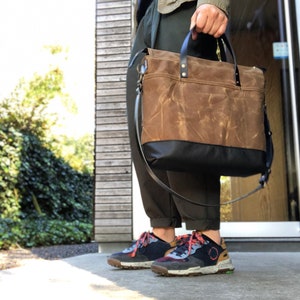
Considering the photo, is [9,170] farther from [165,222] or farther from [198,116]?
[198,116]

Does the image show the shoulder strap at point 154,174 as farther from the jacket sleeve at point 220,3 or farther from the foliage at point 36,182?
the foliage at point 36,182

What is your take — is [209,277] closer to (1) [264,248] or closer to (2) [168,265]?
(2) [168,265]

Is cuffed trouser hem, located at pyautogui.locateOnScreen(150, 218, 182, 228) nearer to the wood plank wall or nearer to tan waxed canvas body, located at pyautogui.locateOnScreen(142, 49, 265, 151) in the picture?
tan waxed canvas body, located at pyautogui.locateOnScreen(142, 49, 265, 151)

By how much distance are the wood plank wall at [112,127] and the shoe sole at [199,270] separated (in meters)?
1.09

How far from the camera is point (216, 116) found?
1.22 m

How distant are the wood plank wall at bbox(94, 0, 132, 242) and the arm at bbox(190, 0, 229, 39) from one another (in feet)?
4.20

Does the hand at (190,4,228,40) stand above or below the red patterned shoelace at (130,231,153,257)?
above

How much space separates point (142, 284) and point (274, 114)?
2.00 meters

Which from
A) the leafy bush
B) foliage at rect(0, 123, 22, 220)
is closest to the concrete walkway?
the leafy bush

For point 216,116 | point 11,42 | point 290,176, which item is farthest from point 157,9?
point 11,42

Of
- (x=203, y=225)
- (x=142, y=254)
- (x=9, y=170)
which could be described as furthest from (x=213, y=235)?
(x=9, y=170)

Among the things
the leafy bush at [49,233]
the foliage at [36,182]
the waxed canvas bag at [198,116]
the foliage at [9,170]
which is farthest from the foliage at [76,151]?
the waxed canvas bag at [198,116]

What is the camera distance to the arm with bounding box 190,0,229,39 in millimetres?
1235

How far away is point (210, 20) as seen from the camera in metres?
1.24
